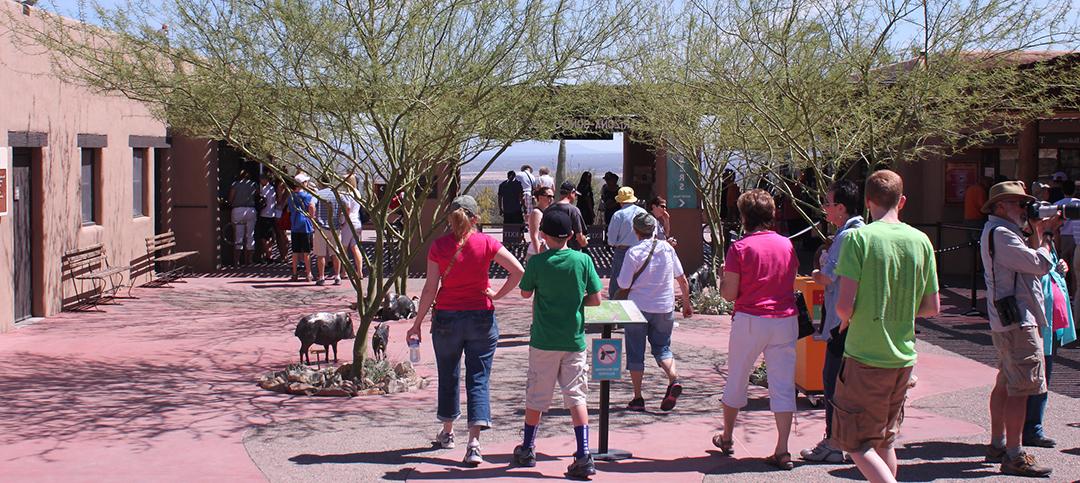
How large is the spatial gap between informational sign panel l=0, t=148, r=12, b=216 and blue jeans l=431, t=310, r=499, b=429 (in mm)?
7430

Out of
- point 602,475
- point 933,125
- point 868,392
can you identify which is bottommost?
point 602,475

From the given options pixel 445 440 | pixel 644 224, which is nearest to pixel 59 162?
pixel 644 224

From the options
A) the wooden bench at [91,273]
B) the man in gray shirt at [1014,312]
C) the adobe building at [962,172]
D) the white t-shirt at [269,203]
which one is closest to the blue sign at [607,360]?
the man in gray shirt at [1014,312]

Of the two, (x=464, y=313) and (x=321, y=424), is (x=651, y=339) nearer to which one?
(x=464, y=313)

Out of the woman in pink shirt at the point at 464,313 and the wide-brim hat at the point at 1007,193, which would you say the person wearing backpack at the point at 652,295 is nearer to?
the woman in pink shirt at the point at 464,313

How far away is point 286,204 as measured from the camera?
2134 cm

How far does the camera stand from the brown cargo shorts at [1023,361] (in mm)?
7004

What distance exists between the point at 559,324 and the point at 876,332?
1880 millimetres

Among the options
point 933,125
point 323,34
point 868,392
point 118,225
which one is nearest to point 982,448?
point 868,392

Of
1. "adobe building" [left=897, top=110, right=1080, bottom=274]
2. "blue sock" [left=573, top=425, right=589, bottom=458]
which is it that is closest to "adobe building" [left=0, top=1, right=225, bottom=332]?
"blue sock" [left=573, top=425, right=589, bottom=458]

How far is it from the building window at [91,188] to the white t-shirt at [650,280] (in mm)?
9831

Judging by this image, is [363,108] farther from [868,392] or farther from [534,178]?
[534,178]

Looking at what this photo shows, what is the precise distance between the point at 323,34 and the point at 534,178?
16933mm

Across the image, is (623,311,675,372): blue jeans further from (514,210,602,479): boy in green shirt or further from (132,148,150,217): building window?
(132,148,150,217): building window
